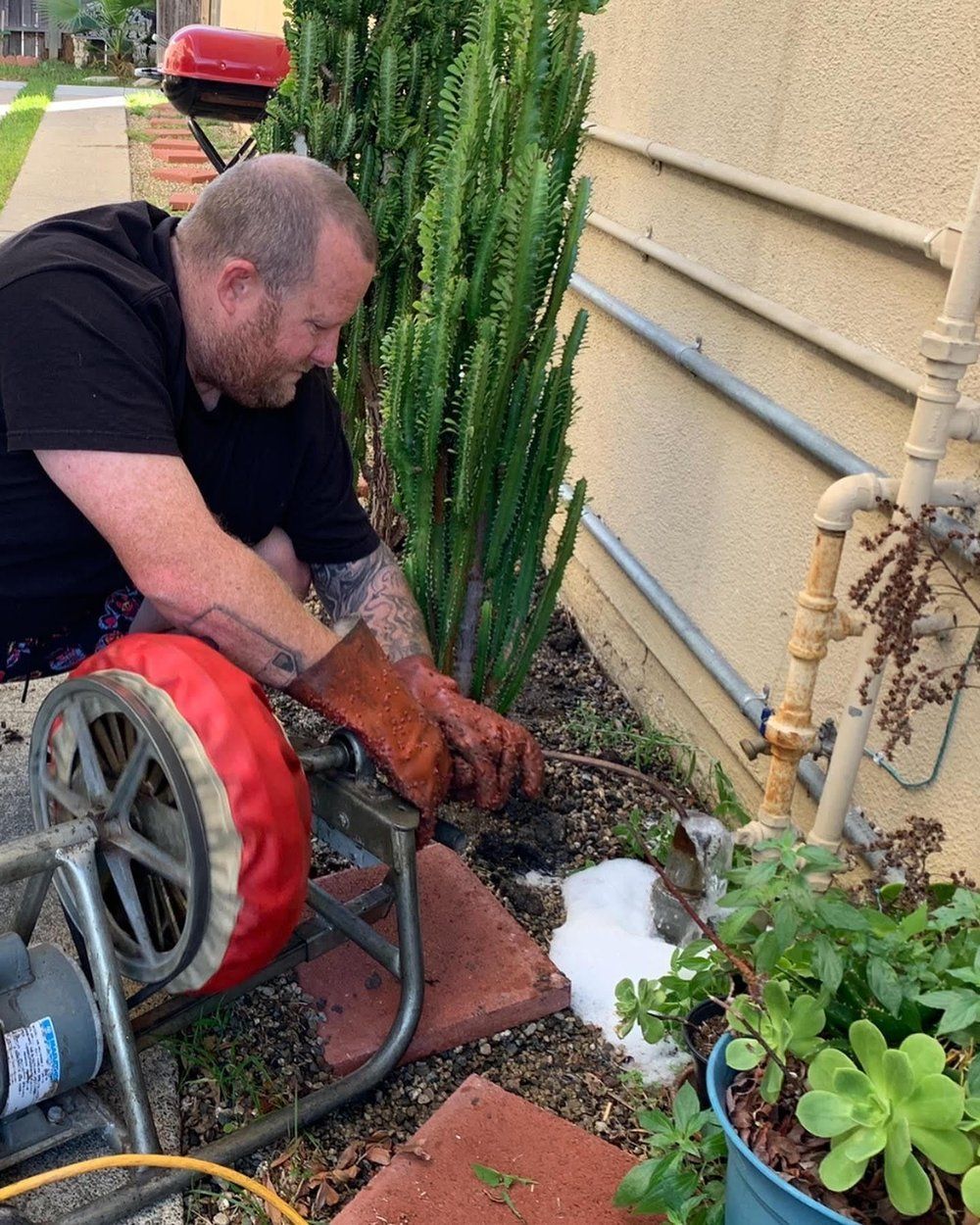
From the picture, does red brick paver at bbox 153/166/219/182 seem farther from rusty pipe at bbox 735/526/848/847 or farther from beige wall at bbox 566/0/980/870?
rusty pipe at bbox 735/526/848/847

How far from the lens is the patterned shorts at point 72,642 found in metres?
2.68

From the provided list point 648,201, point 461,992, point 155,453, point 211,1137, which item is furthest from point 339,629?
point 648,201

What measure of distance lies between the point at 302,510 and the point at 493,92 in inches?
39.9

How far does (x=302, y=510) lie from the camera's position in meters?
2.77

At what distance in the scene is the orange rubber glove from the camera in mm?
2123

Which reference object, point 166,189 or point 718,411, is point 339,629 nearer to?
point 718,411

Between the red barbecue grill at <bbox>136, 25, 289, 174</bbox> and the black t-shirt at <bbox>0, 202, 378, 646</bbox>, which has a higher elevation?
the red barbecue grill at <bbox>136, 25, 289, 174</bbox>

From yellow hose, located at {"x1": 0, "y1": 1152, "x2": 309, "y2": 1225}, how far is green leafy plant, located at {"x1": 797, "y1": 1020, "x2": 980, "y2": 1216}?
2.77ft

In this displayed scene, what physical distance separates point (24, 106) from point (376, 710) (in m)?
14.9

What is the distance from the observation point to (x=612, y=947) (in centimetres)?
256

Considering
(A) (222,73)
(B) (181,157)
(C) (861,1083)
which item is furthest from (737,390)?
(B) (181,157)

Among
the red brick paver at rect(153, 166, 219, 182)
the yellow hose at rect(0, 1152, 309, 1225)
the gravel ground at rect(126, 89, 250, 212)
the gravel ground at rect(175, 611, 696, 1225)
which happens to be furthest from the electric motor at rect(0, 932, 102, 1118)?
the red brick paver at rect(153, 166, 219, 182)

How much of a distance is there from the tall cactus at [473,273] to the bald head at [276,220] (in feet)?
1.36

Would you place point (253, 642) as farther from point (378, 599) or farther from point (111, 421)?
point (378, 599)
